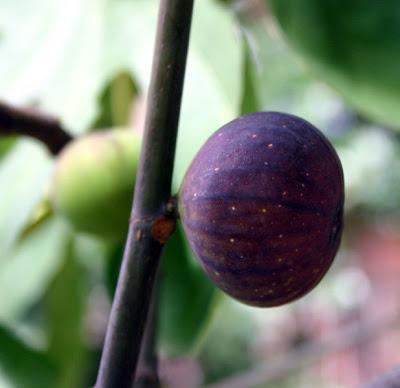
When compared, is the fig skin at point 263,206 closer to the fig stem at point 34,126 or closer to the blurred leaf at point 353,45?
the fig stem at point 34,126

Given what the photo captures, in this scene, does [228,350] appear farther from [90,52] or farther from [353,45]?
[353,45]

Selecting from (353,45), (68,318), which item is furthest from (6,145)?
(353,45)

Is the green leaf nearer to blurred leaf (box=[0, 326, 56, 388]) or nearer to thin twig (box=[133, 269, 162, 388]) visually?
blurred leaf (box=[0, 326, 56, 388])

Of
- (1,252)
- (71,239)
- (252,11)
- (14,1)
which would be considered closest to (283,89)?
(252,11)

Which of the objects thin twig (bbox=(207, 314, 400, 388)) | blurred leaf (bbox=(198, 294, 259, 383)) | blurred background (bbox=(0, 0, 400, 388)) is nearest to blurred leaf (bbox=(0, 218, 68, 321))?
blurred background (bbox=(0, 0, 400, 388))

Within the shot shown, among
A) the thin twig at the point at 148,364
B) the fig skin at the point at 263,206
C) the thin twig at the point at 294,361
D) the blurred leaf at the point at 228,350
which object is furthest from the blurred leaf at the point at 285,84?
the blurred leaf at the point at 228,350

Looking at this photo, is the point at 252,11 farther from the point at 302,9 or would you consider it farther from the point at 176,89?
the point at 176,89
